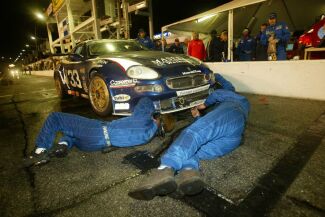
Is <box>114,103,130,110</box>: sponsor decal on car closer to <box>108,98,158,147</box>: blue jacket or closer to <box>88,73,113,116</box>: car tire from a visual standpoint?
<box>88,73,113,116</box>: car tire

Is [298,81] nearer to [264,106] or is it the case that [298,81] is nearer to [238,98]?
[264,106]

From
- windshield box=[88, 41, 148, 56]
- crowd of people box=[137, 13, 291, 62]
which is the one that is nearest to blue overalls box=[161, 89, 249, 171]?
windshield box=[88, 41, 148, 56]

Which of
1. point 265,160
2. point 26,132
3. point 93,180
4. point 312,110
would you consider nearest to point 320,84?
point 312,110

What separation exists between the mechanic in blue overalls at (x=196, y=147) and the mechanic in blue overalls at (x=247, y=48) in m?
6.31

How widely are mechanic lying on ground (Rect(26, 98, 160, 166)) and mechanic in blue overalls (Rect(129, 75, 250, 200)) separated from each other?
1.62 ft

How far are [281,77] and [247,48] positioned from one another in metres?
3.20

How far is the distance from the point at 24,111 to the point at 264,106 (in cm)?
543

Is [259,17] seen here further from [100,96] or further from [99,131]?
[99,131]

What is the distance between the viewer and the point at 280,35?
6836mm

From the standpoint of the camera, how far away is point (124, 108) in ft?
12.1

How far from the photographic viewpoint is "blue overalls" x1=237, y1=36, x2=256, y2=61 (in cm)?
816

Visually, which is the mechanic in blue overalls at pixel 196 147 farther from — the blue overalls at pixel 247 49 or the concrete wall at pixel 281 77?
the blue overalls at pixel 247 49

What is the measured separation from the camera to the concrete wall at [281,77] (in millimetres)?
4902

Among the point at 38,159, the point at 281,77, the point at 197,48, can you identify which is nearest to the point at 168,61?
the point at 38,159
